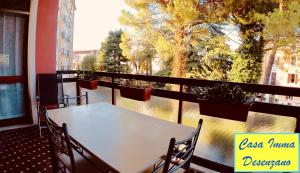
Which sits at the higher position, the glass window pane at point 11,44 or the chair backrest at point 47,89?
the glass window pane at point 11,44

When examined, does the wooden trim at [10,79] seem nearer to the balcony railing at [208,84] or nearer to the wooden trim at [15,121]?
the wooden trim at [15,121]

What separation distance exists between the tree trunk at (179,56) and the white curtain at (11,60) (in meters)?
7.66

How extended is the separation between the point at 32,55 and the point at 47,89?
0.61 meters

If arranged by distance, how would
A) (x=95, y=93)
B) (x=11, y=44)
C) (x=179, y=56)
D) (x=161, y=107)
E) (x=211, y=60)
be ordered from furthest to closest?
(x=211, y=60) → (x=179, y=56) → (x=95, y=93) → (x=11, y=44) → (x=161, y=107)

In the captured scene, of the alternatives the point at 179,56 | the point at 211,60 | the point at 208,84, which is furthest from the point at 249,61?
the point at 208,84

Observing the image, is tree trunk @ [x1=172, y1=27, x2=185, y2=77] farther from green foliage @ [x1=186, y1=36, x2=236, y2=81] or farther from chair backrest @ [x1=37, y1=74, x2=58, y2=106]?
chair backrest @ [x1=37, y1=74, x2=58, y2=106]

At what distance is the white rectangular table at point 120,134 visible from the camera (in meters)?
1.08

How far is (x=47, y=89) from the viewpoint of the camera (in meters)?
3.56

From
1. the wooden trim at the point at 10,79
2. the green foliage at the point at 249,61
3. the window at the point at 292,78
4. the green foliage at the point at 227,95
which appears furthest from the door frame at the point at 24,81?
the window at the point at 292,78

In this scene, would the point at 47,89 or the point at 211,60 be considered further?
the point at 211,60

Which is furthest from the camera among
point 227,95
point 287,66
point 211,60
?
point 211,60

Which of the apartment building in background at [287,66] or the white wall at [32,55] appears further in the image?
the apartment building in background at [287,66]

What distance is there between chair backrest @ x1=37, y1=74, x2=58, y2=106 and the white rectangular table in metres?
1.83

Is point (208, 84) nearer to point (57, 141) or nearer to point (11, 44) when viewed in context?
point (57, 141)
